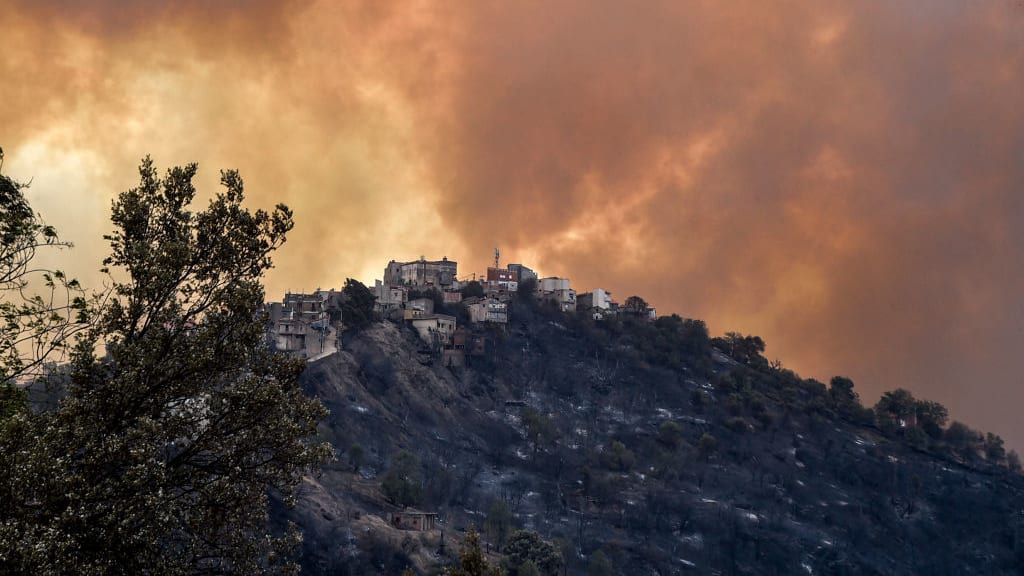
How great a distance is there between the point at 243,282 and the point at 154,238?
2.60 metres

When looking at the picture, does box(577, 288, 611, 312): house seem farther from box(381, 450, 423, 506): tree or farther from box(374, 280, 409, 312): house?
box(381, 450, 423, 506): tree

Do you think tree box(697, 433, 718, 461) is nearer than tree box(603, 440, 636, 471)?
No

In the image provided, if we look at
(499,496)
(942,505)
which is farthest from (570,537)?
(942,505)

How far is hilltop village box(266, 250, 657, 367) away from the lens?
14238cm

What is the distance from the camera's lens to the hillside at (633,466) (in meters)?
116

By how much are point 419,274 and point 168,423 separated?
158848 mm

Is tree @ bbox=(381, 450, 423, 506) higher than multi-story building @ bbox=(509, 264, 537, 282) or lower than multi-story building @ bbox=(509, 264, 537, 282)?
lower

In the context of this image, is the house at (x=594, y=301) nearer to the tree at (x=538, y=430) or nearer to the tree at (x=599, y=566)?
the tree at (x=538, y=430)

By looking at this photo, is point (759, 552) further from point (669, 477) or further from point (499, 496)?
point (499, 496)

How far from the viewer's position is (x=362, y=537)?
95062 millimetres

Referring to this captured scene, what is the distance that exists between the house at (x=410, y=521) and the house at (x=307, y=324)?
3617 cm

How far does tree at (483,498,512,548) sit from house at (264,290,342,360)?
126 feet

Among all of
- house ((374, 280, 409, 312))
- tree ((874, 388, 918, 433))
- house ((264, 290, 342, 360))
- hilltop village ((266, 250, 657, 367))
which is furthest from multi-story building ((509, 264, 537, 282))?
tree ((874, 388, 918, 433))

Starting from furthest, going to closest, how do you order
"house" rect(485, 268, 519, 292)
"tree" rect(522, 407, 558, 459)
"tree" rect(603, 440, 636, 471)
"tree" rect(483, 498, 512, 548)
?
"house" rect(485, 268, 519, 292)
"tree" rect(522, 407, 558, 459)
"tree" rect(603, 440, 636, 471)
"tree" rect(483, 498, 512, 548)
